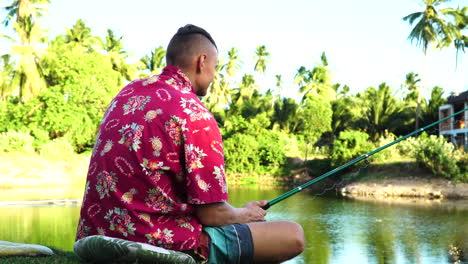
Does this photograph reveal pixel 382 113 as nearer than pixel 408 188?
No

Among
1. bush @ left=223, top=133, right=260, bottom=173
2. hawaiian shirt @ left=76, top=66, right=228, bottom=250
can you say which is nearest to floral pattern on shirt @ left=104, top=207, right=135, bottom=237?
hawaiian shirt @ left=76, top=66, right=228, bottom=250

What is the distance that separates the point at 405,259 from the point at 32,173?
1737 centimetres

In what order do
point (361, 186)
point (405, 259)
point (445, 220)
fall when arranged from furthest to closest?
point (361, 186) → point (445, 220) → point (405, 259)

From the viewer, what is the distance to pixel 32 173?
21.6 metres

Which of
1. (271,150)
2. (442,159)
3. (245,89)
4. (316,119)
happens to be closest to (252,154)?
Result: (271,150)

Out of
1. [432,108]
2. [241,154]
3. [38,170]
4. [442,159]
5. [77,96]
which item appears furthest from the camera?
[432,108]

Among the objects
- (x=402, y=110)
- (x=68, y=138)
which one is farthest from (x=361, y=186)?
(x=68, y=138)

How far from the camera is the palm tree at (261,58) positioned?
44.5 metres

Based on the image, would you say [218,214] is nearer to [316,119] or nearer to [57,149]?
[57,149]

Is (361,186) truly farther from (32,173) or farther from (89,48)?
(89,48)

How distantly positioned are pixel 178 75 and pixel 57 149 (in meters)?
23.3

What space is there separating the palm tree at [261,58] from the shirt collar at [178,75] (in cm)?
4282

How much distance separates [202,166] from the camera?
1.83 metres

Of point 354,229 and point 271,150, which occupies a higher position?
point 271,150
